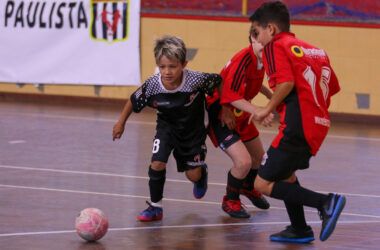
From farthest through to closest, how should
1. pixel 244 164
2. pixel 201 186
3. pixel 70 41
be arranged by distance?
pixel 70 41 → pixel 201 186 → pixel 244 164

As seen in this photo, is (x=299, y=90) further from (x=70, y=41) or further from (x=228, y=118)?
(x=70, y=41)

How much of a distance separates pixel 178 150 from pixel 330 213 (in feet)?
5.19

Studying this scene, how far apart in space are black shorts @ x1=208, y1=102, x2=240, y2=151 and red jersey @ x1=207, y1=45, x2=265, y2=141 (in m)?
0.08

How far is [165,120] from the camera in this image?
6738mm

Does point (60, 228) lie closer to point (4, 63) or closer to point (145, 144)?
point (145, 144)

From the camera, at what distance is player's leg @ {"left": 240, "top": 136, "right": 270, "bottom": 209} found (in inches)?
281

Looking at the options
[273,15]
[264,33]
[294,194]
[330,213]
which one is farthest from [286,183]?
[273,15]

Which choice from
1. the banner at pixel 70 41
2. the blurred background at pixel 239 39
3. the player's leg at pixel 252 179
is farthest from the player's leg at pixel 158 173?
the banner at pixel 70 41

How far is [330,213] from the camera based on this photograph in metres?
5.59

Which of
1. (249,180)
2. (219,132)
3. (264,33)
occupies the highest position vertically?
(264,33)

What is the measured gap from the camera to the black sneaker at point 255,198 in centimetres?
711

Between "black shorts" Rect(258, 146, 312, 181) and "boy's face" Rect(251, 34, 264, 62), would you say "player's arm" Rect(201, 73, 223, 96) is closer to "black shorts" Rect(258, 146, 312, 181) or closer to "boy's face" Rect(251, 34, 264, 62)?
"boy's face" Rect(251, 34, 264, 62)

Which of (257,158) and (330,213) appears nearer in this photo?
(330,213)

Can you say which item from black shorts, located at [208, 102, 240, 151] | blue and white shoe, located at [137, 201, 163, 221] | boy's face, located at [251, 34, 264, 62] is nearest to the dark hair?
boy's face, located at [251, 34, 264, 62]
